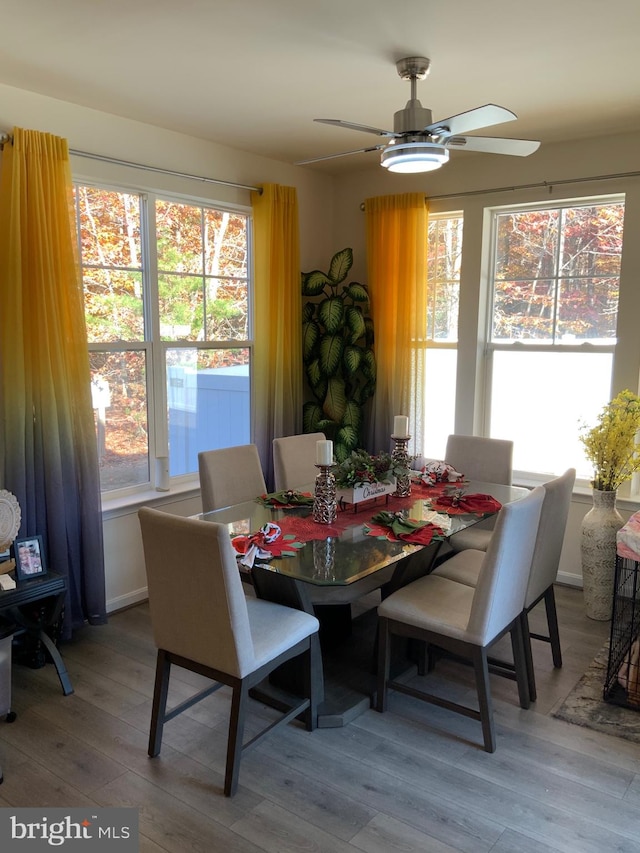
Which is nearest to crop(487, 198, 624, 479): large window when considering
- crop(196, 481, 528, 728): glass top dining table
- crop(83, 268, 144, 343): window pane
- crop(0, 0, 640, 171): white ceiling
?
crop(0, 0, 640, 171): white ceiling

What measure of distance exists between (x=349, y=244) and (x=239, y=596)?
3.52 metres

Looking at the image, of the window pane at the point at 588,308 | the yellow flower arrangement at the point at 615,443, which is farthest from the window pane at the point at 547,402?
the yellow flower arrangement at the point at 615,443

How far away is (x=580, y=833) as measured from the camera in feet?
6.94

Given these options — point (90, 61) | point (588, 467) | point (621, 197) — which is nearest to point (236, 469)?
point (90, 61)

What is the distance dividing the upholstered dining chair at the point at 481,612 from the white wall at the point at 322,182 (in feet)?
5.59

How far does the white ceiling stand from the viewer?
237 cm

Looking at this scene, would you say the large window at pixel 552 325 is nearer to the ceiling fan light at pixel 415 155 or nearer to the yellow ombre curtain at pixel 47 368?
the ceiling fan light at pixel 415 155

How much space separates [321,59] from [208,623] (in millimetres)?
2316

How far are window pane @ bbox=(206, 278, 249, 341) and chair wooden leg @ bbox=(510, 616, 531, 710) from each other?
8.59 feet

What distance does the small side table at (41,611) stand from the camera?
2.82m

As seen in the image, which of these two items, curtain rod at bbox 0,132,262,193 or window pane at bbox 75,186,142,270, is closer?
curtain rod at bbox 0,132,262,193

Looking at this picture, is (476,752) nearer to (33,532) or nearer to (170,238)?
(33,532)

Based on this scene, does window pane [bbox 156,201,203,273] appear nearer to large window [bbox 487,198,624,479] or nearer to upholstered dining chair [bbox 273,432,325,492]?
upholstered dining chair [bbox 273,432,325,492]

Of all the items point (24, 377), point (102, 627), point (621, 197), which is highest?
point (621, 197)
